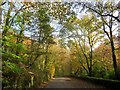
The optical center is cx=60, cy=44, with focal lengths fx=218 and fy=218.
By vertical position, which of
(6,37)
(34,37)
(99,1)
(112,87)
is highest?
(99,1)

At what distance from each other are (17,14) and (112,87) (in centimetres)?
1055

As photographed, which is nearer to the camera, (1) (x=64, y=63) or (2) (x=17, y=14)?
(2) (x=17, y=14)

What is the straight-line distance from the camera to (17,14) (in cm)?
1623

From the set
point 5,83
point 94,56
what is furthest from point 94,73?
point 5,83

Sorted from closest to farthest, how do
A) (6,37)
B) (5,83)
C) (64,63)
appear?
(6,37) < (5,83) < (64,63)

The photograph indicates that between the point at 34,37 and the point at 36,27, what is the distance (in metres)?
2.62

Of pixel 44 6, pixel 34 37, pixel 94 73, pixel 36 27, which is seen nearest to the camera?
pixel 44 6

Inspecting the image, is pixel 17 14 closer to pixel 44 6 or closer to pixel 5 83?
pixel 44 6

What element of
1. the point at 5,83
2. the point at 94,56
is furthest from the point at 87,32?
the point at 5,83

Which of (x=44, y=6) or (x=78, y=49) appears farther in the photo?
(x=78, y=49)

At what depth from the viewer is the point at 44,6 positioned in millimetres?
15820

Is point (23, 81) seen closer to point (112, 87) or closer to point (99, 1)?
point (112, 87)

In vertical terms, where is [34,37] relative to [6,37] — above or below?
above

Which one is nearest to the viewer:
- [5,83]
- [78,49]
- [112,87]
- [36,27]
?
[5,83]
